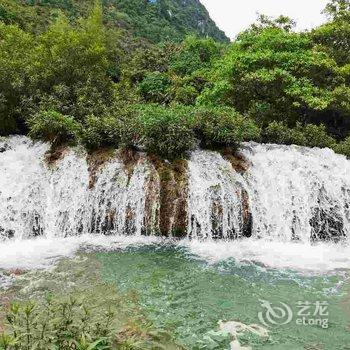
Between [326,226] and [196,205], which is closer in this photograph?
[196,205]

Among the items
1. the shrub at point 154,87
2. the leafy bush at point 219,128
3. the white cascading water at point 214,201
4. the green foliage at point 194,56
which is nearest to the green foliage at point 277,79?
the leafy bush at point 219,128

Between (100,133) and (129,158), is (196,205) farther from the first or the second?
(100,133)

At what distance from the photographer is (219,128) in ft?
44.8

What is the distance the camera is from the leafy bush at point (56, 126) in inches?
542

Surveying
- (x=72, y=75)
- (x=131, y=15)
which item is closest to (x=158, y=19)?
(x=131, y=15)

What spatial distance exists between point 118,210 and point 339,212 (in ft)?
20.4

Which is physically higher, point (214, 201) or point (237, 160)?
point (237, 160)

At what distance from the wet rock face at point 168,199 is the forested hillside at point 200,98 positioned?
0.82m

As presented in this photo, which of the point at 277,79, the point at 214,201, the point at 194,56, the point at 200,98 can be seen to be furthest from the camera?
the point at 194,56

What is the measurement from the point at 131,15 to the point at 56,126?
39016 millimetres

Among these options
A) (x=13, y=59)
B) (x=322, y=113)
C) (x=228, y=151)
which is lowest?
(x=228, y=151)

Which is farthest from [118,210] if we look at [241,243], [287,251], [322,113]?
[322,113]

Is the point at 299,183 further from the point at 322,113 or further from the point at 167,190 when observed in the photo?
the point at 322,113

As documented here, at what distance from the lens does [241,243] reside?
37.2 feet
